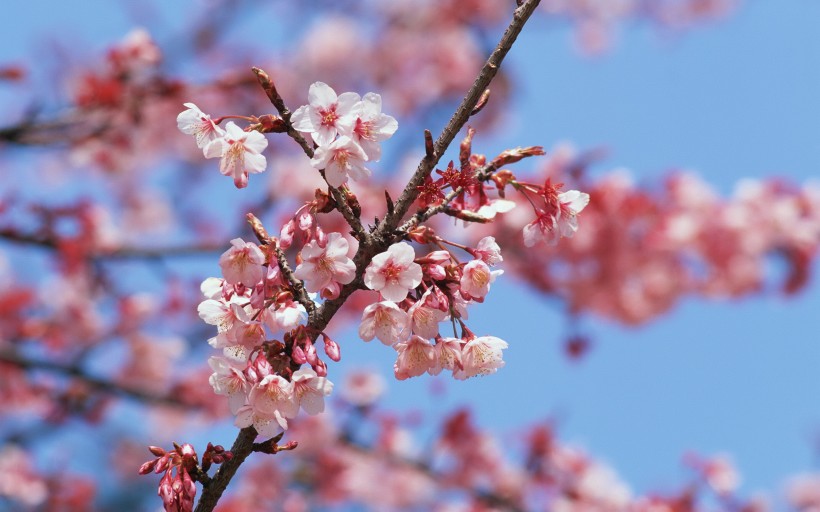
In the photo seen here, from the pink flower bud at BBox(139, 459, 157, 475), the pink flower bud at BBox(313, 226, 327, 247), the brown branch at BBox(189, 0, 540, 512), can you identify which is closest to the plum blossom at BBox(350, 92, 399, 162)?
the brown branch at BBox(189, 0, 540, 512)

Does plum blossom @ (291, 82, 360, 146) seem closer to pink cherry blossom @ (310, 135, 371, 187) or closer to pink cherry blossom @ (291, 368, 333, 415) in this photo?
pink cherry blossom @ (310, 135, 371, 187)

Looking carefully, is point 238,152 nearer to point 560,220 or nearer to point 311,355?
point 311,355

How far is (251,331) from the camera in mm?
1736

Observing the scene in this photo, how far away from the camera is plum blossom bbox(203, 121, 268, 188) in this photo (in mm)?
1848

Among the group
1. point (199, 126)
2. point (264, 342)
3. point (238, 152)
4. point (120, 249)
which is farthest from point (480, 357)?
point (120, 249)

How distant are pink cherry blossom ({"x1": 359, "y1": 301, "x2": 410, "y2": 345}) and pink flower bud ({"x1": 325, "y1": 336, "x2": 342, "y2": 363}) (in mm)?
68

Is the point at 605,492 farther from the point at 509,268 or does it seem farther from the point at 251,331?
the point at 251,331

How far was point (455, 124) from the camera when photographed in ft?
5.70

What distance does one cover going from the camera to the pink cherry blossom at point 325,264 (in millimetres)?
1705

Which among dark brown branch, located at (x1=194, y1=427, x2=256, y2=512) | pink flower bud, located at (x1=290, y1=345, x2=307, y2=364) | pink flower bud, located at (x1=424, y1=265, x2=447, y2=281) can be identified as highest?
pink flower bud, located at (x1=424, y1=265, x2=447, y2=281)

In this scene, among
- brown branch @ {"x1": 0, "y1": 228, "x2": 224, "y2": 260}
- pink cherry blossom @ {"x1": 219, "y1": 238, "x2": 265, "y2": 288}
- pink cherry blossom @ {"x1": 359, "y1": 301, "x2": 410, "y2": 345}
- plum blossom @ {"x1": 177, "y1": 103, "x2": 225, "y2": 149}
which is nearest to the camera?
pink cherry blossom @ {"x1": 219, "y1": 238, "x2": 265, "y2": 288}

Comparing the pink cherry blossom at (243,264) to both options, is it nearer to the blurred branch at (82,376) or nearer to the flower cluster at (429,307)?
the flower cluster at (429,307)

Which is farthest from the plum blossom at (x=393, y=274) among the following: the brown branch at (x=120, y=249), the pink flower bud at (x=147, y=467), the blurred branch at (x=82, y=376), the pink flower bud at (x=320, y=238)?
the blurred branch at (x=82, y=376)

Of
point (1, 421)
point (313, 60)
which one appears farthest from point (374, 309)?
point (313, 60)
